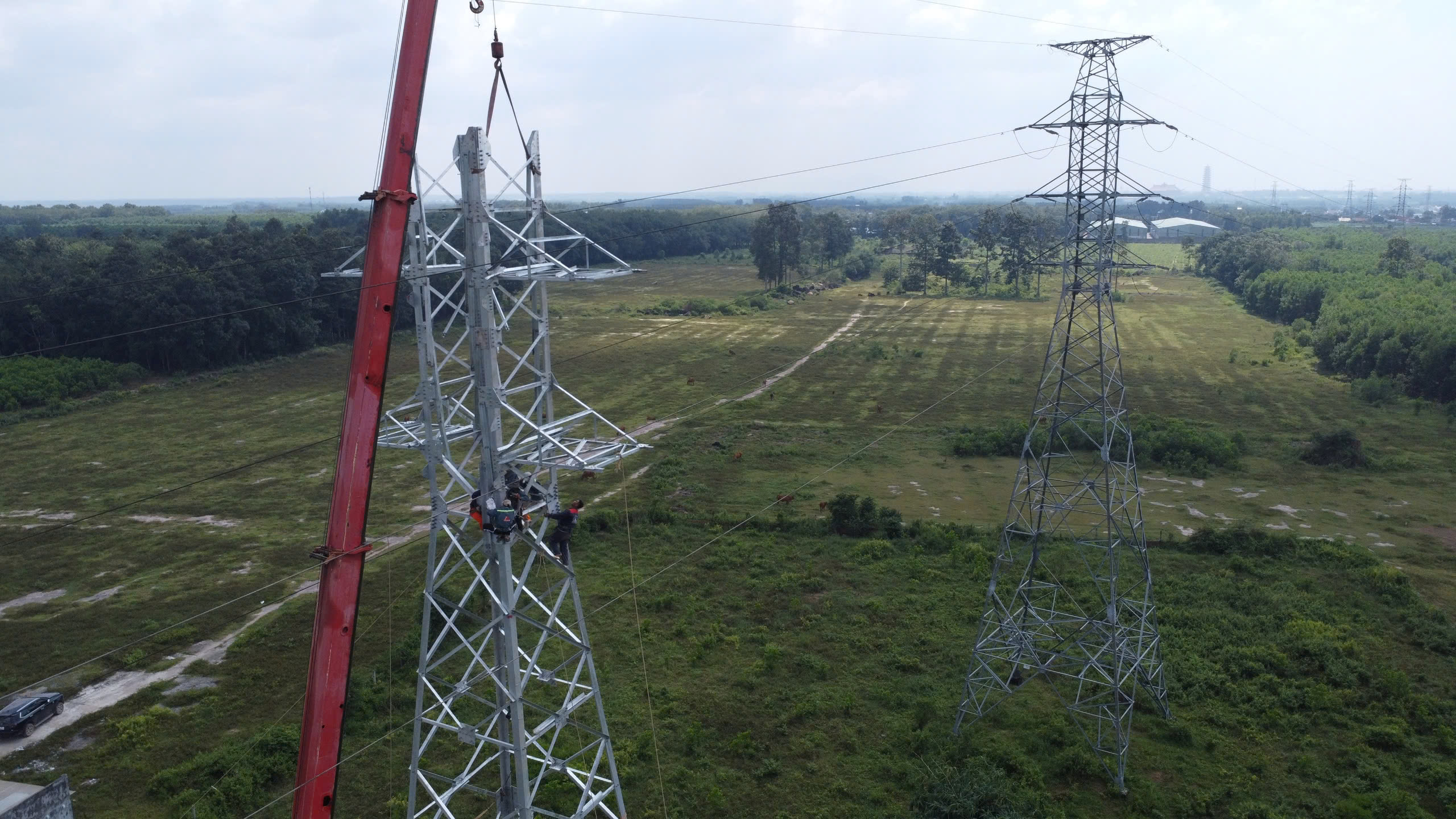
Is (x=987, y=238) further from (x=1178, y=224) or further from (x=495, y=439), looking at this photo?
(x=1178, y=224)

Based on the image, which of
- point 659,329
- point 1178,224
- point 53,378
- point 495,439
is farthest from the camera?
point 1178,224

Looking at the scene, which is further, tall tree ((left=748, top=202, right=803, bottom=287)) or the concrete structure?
tall tree ((left=748, top=202, right=803, bottom=287))

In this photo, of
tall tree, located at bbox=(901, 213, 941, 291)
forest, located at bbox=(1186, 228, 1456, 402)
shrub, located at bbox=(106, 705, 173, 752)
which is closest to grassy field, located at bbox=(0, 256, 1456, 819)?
shrub, located at bbox=(106, 705, 173, 752)

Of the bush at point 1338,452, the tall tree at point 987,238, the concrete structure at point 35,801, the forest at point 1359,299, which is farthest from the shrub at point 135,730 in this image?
the tall tree at point 987,238

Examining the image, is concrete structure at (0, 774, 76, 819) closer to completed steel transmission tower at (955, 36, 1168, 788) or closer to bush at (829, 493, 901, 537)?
completed steel transmission tower at (955, 36, 1168, 788)

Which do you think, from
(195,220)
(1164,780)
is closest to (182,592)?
(1164,780)

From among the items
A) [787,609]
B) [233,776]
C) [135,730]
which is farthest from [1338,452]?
[135,730]
